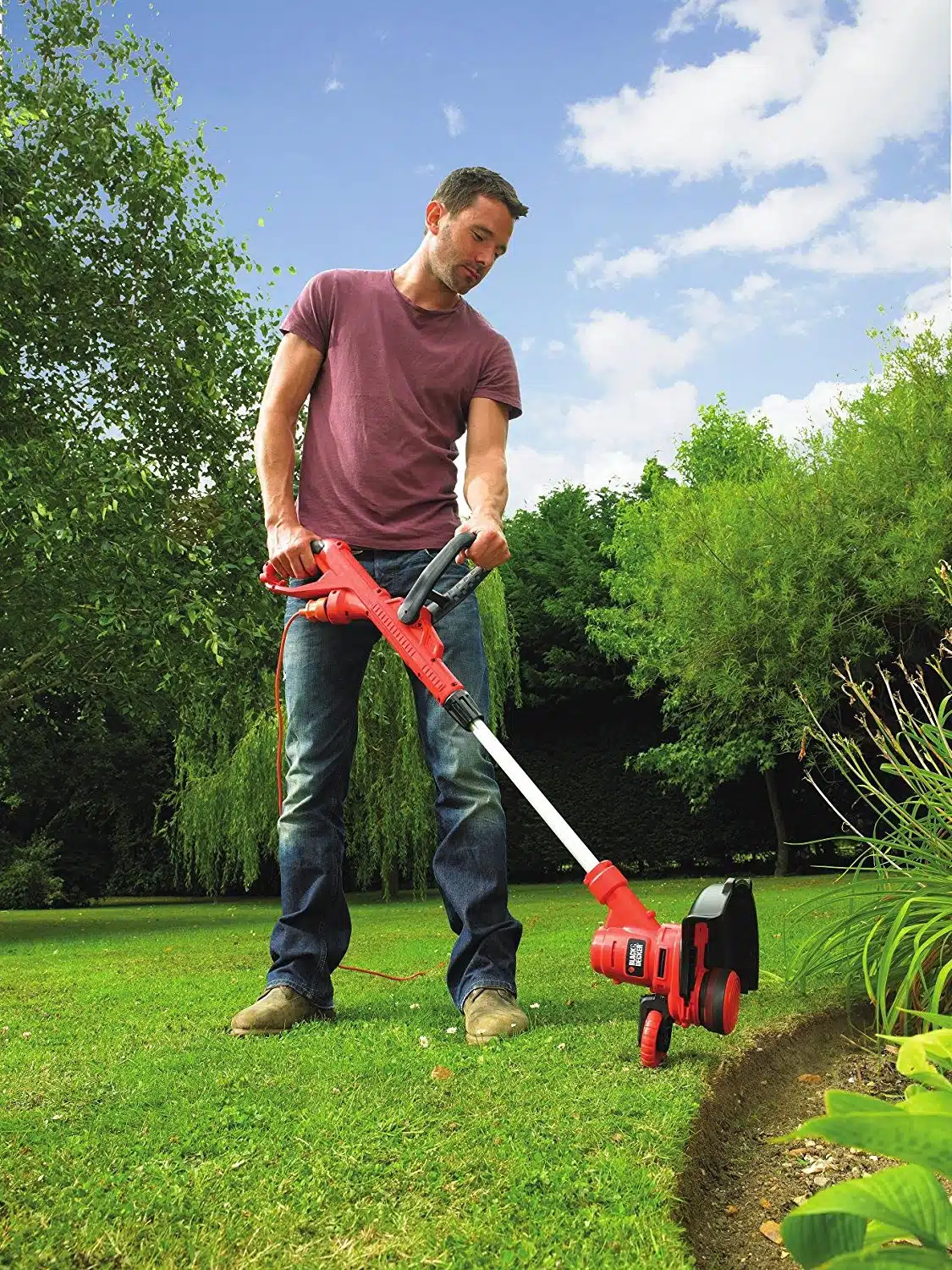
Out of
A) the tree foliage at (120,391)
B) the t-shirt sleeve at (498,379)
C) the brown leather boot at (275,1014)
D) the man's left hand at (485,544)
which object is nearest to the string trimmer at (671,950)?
the man's left hand at (485,544)

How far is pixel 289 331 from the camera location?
3.29 metres

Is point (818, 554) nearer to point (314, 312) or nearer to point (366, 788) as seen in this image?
point (366, 788)

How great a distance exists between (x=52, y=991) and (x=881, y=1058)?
2.96 m

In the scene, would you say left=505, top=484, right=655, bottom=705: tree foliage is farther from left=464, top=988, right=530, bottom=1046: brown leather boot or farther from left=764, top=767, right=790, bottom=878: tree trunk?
left=464, top=988, right=530, bottom=1046: brown leather boot

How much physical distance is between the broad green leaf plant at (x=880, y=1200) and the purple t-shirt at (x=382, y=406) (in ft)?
8.51

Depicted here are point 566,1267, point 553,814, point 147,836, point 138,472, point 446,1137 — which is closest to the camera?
point 566,1267

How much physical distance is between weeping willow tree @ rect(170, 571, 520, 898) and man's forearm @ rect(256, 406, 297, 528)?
9.44 meters

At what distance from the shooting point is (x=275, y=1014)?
115 inches

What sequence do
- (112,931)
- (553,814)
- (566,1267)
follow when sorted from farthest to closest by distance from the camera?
(112,931) < (553,814) < (566,1267)

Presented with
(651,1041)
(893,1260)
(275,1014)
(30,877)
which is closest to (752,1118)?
(651,1041)

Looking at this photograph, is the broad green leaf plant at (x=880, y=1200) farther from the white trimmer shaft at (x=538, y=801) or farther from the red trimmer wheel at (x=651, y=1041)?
the white trimmer shaft at (x=538, y=801)

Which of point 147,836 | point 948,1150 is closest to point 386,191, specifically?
point 948,1150

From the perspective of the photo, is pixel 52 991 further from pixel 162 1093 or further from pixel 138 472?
pixel 138 472

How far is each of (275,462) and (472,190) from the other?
35.6 inches
